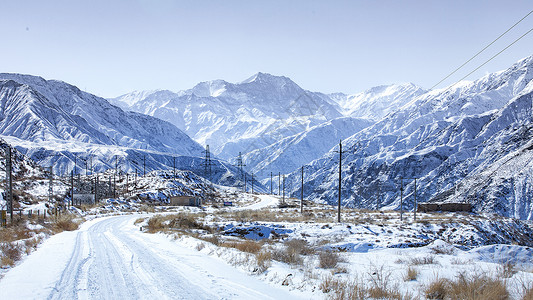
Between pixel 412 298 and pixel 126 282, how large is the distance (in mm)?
7001

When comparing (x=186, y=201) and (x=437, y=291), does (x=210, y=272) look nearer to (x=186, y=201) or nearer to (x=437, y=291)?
(x=437, y=291)

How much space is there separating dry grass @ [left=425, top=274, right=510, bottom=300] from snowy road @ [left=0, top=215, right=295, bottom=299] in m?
3.18

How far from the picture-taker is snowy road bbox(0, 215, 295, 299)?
8.36 metres

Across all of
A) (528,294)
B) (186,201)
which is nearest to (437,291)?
(528,294)

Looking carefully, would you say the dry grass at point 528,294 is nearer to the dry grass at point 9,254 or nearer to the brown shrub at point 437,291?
the brown shrub at point 437,291

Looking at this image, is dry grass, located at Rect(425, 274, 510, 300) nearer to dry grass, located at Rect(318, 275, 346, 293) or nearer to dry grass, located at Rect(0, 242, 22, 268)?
dry grass, located at Rect(318, 275, 346, 293)

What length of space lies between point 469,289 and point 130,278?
829cm

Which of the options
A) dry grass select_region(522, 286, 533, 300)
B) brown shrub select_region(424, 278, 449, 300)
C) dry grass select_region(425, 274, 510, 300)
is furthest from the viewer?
brown shrub select_region(424, 278, 449, 300)

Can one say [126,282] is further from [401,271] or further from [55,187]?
[55,187]

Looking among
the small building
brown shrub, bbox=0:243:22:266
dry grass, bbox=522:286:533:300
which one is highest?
brown shrub, bbox=0:243:22:266

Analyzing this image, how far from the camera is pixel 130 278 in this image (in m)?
9.95

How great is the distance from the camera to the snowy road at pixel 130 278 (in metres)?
8.36

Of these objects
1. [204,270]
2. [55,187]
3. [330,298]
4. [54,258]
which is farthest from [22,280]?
[55,187]

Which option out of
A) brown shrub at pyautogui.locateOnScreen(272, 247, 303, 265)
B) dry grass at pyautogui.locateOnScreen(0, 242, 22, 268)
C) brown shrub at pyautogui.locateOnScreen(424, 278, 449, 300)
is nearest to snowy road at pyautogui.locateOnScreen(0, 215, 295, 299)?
dry grass at pyautogui.locateOnScreen(0, 242, 22, 268)
